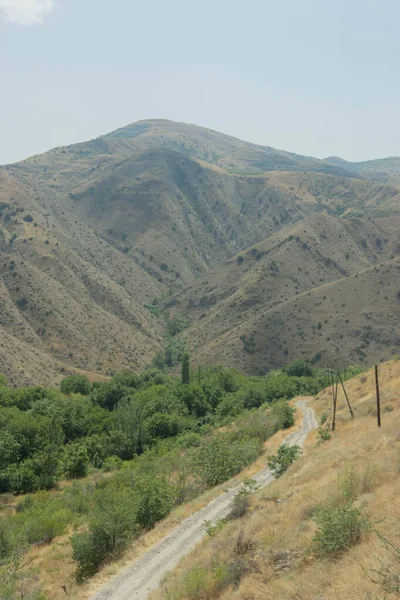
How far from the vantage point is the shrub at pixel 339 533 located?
11.7 m

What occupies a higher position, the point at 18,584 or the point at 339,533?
the point at 339,533

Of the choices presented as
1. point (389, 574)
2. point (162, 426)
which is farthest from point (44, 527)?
point (162, 426)

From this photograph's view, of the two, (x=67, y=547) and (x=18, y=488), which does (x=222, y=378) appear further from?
(x=67, y=547)

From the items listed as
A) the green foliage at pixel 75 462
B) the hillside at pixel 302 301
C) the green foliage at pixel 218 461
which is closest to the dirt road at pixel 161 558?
the green foliage at pixel 218 461

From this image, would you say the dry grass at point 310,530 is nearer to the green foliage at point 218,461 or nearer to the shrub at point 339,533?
the shrub at point 339,533

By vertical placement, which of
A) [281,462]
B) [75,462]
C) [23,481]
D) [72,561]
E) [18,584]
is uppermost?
[18,584]

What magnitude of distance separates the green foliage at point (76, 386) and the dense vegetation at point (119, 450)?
21 cm

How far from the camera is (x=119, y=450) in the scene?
170ft

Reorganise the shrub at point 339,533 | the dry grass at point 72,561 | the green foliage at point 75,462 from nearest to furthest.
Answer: the shrub at point 339,533, the dry grass at point 72,561, the green foliage at point 75,462

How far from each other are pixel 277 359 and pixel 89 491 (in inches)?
3272

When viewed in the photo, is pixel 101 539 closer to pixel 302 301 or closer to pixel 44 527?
pixel 44 527

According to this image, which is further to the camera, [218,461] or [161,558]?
[218,461]

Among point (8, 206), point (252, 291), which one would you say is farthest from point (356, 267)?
point (8, 206)

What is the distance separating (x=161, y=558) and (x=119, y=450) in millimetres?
34541
